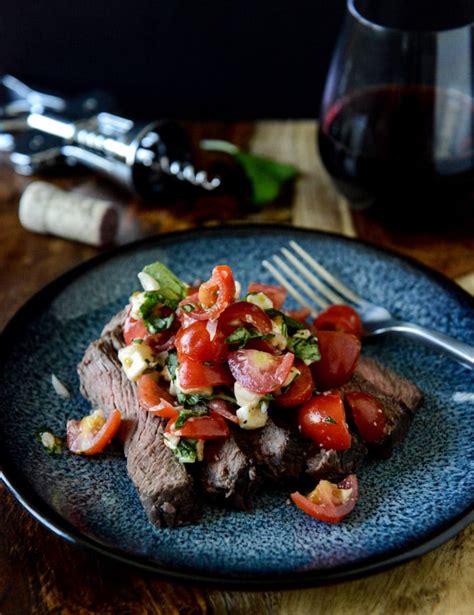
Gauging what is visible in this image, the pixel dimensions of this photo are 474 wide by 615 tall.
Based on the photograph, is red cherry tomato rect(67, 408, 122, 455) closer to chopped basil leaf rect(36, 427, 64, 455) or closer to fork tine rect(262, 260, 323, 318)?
chopped basil leaf rect(36, 427, 64, 455)

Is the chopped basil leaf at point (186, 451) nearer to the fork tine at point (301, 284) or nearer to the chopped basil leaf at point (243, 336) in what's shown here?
the chopped basil leaf at point (243, 336)

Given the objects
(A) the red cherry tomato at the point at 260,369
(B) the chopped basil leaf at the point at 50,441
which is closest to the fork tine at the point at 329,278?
(A) the red cherry tomato at the point at 260,369

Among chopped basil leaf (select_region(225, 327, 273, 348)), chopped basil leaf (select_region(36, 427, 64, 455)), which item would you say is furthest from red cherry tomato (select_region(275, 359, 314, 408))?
chopped basil leaf (select_region(36, 427, 64, 455))

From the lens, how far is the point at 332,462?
6.68 feet

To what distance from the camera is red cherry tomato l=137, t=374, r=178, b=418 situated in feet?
6.87

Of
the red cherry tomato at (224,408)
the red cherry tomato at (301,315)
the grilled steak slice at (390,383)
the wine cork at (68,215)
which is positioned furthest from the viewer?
the wine cork at (68,215)

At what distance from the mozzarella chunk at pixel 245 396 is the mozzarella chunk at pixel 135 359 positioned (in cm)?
28

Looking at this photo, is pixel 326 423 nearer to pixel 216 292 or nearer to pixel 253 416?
pixel 253 416

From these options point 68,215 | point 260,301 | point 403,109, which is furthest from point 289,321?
point 68,215

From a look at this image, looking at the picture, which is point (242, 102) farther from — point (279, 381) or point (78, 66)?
point (279, 381)

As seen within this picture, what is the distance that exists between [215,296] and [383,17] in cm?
157

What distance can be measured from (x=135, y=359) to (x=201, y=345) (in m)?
0.22

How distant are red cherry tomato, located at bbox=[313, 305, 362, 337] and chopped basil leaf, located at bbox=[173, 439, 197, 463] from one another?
67 centimetres

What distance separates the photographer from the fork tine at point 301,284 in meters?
2.76
